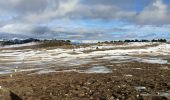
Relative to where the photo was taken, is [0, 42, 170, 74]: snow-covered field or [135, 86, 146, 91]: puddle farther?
[0, 42, 170, 74]: snow-covered field

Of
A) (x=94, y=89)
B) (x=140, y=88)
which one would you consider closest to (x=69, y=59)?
(x=94, y=89)

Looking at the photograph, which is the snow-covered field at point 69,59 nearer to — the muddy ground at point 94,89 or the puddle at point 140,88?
the muddy ground at point 94,89

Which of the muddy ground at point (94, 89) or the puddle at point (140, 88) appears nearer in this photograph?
the muddy ground at point (94, 89)

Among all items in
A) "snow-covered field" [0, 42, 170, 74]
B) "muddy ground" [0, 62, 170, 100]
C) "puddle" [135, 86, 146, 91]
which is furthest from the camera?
"snow-covered field" [0, 42, 170, 74]

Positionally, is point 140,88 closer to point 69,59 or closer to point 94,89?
→ point 94,89

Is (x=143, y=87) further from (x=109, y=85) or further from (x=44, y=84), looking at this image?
(x=44, y=84)

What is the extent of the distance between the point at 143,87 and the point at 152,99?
136 inches

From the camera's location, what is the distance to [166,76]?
1102 inches

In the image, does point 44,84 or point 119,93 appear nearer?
point 119,93

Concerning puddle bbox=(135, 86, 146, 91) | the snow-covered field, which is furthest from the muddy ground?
the snow-covered field

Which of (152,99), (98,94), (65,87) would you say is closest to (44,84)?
(65,87)

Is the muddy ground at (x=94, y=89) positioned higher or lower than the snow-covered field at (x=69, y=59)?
higher

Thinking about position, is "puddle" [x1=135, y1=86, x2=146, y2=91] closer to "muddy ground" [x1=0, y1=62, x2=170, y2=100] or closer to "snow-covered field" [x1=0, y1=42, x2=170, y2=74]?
"muddy ground" [x1=0, y1=62, x2=170, y2=100]

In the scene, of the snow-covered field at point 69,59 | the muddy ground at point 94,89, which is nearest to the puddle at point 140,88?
the muddy ground at point 94,89
